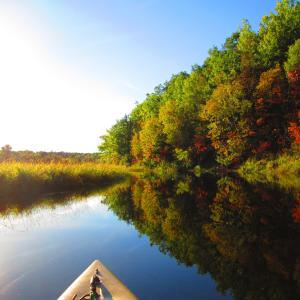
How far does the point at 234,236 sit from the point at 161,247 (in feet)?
7.44

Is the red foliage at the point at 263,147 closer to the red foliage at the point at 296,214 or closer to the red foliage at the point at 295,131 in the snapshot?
the red foliage at the point at 295,131

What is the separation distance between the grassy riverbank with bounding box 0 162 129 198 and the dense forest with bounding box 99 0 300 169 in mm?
21447

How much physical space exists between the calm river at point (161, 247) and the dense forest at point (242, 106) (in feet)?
84.9

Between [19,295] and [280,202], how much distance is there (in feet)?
38.6

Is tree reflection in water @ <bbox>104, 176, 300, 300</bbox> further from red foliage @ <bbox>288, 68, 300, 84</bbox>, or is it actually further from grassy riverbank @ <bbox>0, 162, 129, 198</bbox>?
red foliage @ <bbox>288, 68, 300, 84</bbox>

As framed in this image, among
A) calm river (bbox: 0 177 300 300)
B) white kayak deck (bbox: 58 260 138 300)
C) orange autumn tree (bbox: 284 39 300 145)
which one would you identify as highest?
orange autumn tree (bbox: 284 39 300 145)

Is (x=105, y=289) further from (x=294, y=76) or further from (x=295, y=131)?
(x=294, y=76)

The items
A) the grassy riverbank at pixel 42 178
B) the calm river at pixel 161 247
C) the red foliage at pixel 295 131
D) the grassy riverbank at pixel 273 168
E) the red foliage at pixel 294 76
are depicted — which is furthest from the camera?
the red foliage at pixel 294 76

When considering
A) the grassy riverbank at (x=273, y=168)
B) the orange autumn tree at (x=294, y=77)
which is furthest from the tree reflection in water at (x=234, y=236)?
the orange autumn tree at (x=294, y=77)

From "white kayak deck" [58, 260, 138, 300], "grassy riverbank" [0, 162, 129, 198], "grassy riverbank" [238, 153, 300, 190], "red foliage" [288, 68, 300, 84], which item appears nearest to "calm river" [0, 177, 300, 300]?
"white kayak deck" [58, 260, 138, 300]

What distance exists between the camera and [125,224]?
1132cm

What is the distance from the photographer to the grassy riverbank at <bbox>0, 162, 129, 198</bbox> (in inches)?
655

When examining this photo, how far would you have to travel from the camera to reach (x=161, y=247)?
834 cm

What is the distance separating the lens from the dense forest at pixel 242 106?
3872 cm
